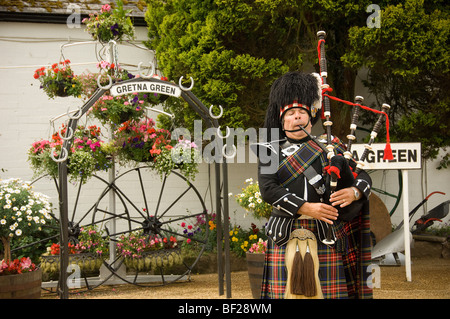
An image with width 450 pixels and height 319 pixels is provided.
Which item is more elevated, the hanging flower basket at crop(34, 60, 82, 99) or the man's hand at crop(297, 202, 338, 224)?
the hanging flower basket at crop(34, 60, 82, 99)

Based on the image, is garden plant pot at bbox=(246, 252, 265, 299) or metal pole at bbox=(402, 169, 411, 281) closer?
garden plant pot at bbox=(246, 252, 265, 299)

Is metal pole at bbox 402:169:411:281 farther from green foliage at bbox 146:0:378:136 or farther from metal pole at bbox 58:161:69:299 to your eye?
metal pole at bbox 58:161:69:299

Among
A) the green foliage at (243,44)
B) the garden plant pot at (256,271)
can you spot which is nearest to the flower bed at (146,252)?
the garden plant pot at (256,271)

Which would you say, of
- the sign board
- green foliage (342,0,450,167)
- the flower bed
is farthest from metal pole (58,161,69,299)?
green foliage (342,0,450,167)

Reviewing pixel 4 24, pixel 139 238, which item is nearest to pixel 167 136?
pixel 139 238

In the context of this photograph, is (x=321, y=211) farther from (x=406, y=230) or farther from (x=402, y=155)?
(x=406, y=230)

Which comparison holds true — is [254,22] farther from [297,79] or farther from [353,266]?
[353,266]

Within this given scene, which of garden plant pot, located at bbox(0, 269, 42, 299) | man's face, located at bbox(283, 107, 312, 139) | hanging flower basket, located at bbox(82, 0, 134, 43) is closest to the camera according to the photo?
man's face, located at bbox(283, 107, 312, 139)

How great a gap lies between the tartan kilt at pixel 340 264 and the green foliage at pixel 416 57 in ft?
12.5

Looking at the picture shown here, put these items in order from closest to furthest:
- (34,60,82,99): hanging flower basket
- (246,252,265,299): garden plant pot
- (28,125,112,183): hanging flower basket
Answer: (246,252,265,299): garden plant pot → (28,125,112,183): hanging flower basket → (34,60,82,99): hanging flower basket

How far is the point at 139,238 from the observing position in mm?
6070

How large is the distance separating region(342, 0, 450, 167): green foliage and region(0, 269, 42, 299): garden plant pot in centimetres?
411

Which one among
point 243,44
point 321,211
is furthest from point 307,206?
point 243,44

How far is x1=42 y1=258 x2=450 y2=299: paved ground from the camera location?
5.33 m
